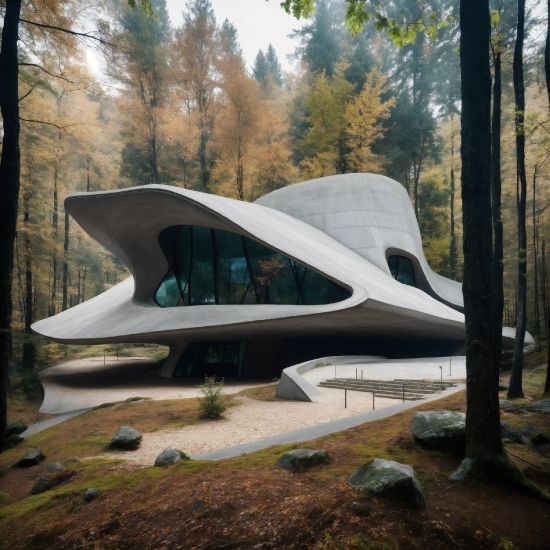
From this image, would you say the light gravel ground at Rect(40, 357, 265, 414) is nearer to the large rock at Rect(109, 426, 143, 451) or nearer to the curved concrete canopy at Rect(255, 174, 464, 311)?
the large rock at Rect(109, 426, 143, 451)

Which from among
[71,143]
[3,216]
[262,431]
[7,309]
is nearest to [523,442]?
[262,431]

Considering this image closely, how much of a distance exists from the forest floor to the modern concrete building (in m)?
8.33

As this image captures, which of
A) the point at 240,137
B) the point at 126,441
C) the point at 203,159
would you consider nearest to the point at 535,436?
the point at 126,441

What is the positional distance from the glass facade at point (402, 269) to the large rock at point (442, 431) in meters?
18.8

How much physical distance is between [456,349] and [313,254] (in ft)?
34.6

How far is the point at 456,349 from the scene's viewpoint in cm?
2109

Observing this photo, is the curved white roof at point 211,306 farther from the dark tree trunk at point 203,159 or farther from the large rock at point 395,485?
the dark tree trunk at point 203,159

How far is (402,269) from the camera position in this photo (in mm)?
23797

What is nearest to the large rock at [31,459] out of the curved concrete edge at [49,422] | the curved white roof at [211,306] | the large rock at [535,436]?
the curved concrete edge at [49,422]

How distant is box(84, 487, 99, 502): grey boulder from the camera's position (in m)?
4.27

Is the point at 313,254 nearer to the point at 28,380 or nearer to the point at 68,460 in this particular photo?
the point at 68,460

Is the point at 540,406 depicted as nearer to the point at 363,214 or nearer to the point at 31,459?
the point at 31,459

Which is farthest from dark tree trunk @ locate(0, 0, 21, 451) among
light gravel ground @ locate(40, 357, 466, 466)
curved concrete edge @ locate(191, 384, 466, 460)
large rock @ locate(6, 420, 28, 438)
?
curved concrete edge @ locate(191, 384, 466, 460)

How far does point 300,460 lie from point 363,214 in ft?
65.1
